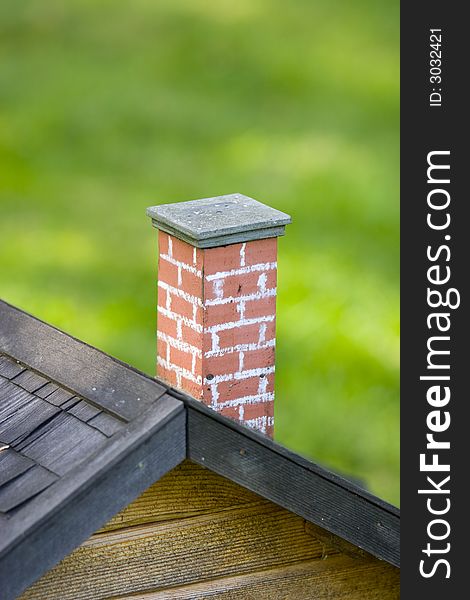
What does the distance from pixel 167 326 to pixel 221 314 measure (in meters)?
0.24

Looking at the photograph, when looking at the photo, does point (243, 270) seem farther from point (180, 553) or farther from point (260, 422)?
point (180, 553)

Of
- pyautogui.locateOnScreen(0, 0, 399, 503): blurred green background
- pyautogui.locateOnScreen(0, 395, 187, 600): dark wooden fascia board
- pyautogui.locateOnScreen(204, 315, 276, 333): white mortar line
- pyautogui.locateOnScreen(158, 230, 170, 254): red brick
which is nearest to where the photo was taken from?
pyautogui.locateOnScreen(0, 395, 187, 600): dark wooden fascia board

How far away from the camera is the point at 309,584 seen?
12.9 feet

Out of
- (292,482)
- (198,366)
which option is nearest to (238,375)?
(198,366)

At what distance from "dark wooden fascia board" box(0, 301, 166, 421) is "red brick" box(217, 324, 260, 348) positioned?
53cm

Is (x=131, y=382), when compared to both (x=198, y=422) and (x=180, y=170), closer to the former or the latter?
(x=198, y=422)

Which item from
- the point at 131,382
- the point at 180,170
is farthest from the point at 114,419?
the point at 180,170

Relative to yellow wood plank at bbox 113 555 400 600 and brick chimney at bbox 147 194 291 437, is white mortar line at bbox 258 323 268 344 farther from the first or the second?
yellow wood plank at bbox 113 555 400 600

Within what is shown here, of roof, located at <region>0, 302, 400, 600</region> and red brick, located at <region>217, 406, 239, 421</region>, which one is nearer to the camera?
roof, located at <region>0, 302, 400, 600</region>

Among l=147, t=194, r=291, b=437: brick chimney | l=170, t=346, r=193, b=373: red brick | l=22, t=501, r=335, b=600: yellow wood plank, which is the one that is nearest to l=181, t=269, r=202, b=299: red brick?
l=147, t=194, r=291, b=437: brick chimney

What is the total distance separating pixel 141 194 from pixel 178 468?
1218cm

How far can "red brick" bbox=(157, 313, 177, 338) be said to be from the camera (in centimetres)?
401

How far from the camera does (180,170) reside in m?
16.3

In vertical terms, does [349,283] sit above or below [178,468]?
below
